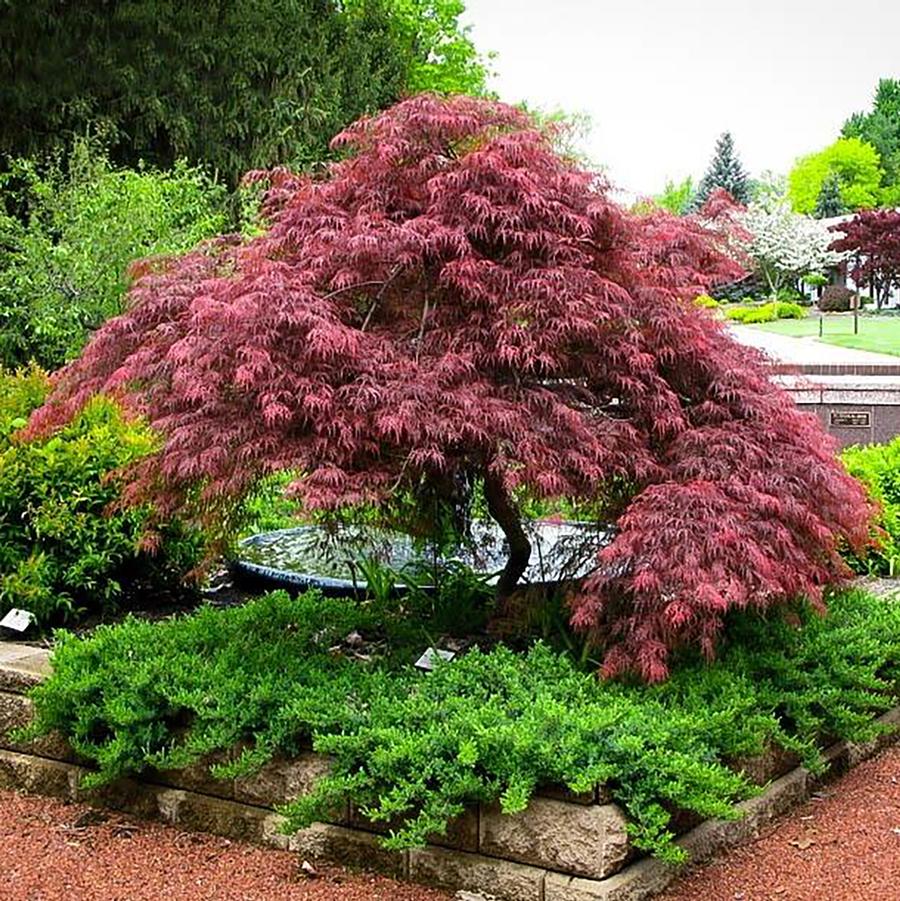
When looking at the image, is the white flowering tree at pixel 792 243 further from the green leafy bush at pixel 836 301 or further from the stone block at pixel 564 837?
the stone block at pixel 564 837

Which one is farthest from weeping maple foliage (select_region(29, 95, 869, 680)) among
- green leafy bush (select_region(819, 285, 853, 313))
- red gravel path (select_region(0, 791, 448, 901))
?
green leafy bush (select_region(819, 285, 853, 313))

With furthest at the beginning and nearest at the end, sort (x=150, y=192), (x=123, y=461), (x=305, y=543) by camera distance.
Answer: (x=150, y=192) < (x=305, y=543) < (x=123, y=461)

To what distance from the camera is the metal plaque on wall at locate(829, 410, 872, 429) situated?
10.6 meters

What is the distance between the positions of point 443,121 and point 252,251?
2.33 feet

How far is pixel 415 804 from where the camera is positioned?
3.19 m

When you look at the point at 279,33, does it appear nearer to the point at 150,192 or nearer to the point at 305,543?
the point at 150,192

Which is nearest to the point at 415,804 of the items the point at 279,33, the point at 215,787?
the point at 215,787

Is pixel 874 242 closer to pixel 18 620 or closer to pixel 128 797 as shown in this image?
pixel 18 620

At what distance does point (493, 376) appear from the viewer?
3.62 metres

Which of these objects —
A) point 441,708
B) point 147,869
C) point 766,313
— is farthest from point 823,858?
point 766,313

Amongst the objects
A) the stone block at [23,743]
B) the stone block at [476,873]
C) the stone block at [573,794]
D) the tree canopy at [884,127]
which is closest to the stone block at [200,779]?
the stone block at [23,743]

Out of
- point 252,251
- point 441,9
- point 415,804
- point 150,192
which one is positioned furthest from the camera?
point 441,9

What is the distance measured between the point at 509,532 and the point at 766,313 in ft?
94.8

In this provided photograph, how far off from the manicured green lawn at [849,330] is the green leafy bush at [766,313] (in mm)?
354
